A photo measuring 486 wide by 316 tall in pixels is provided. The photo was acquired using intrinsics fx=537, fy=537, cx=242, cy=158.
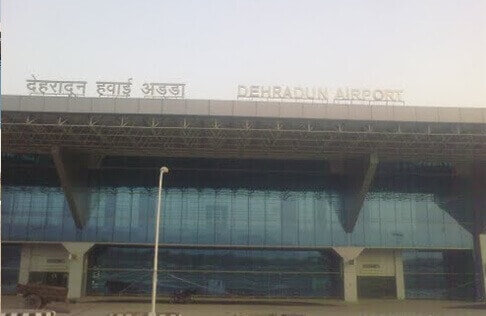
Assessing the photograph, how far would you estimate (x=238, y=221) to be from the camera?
151 feet

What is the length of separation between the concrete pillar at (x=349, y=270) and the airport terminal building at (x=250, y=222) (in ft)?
0.28

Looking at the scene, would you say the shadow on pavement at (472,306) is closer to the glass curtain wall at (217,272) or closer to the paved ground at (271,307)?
the paved ground at (271,307)

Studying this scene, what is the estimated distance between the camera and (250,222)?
46.1 meters

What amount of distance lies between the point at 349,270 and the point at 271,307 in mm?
9944

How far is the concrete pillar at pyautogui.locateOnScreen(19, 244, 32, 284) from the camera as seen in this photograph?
46656 mm

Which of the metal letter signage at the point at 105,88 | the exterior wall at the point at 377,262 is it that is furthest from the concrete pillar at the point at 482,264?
the metal letter signage at the point at 105,88

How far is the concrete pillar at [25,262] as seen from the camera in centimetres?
4666

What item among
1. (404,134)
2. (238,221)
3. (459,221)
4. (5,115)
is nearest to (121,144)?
(5,115)

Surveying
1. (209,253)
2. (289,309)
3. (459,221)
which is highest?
(459,221)

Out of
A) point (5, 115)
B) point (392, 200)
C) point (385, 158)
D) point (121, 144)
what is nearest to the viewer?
point (5, 115)

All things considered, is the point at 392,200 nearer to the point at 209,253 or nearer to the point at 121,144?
the point at 209,253

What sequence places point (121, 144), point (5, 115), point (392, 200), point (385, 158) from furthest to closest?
point (392, 200) → point (385, 158) → point (121, 144) → point (5, 115)

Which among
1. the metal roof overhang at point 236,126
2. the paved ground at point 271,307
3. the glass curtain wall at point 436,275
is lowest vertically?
the paved ground at point 271,307

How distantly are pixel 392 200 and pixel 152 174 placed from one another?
21090 millimetres
